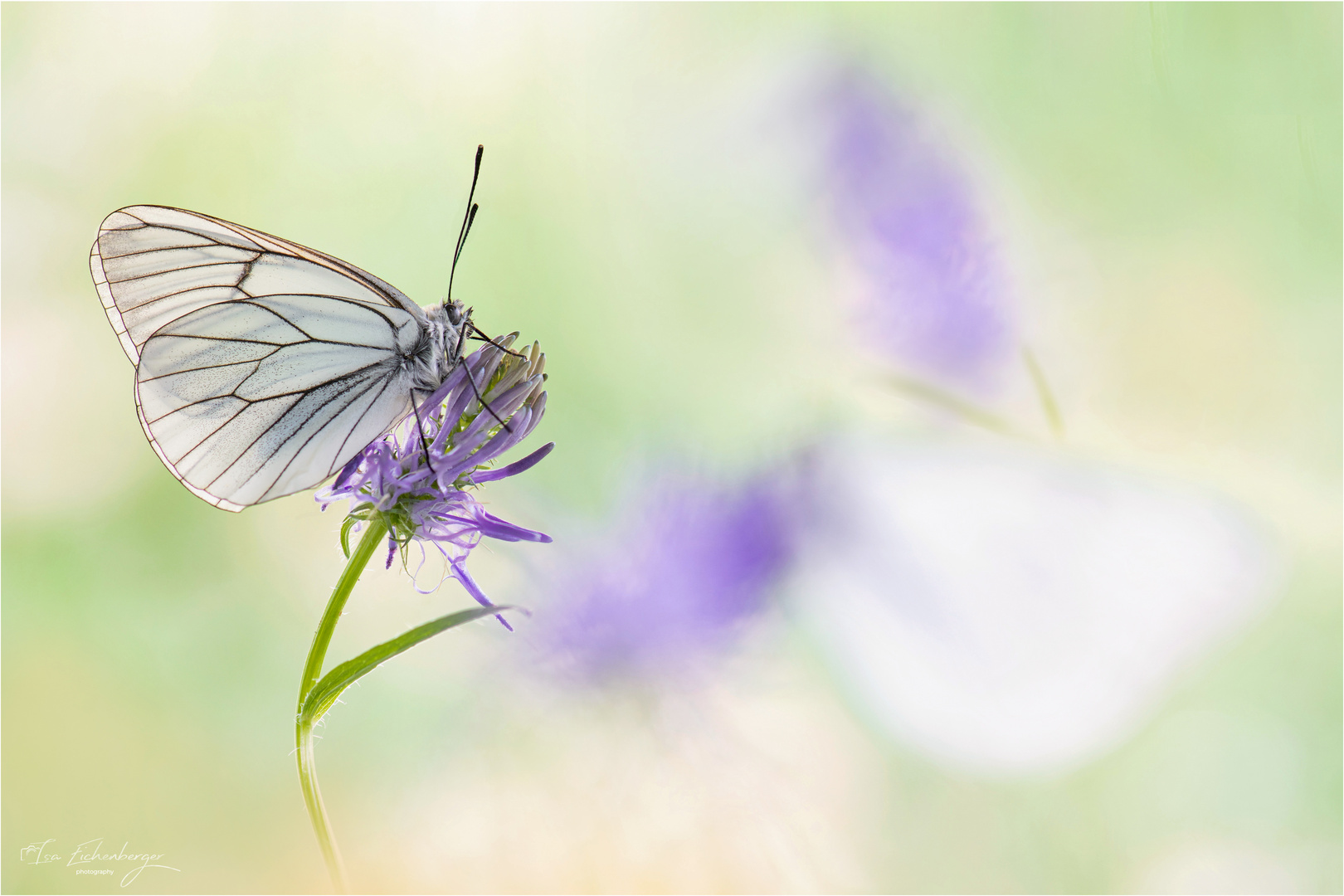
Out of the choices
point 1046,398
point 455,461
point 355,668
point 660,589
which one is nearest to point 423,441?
point 455,461

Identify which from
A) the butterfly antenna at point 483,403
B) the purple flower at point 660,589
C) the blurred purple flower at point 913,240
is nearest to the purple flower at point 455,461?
the butterfly antenna at point 483,403

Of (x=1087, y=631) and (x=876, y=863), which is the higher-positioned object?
(x=1087, y=631)

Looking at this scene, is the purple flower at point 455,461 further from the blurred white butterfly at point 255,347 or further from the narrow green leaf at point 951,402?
the narrow green leaf at point 951,402

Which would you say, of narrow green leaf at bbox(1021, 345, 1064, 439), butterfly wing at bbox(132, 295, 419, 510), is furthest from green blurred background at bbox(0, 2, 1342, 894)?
butterfly wing at bbox(132, 295, 419, 510)

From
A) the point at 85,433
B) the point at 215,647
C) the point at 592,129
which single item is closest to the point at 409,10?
the point at 592,129

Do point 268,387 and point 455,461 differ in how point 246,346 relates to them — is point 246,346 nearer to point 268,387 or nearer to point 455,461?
point 268,387

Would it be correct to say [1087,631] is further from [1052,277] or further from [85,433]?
[85,433]
